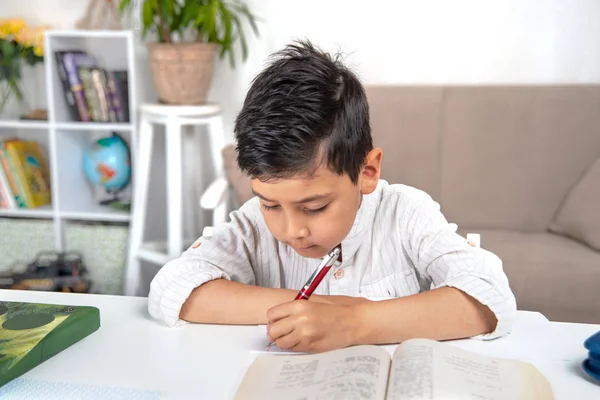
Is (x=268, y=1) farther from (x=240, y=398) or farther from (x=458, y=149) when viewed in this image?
(x=240, y=398)

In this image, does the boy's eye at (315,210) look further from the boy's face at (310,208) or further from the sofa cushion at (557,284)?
the sofa cushion at (557,284)

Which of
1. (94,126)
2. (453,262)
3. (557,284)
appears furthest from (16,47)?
(453,262)

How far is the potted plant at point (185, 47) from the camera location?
7.76ft

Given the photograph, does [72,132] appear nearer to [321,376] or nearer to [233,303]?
[233,303]

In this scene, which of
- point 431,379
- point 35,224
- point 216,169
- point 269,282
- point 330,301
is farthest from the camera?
point 35,224

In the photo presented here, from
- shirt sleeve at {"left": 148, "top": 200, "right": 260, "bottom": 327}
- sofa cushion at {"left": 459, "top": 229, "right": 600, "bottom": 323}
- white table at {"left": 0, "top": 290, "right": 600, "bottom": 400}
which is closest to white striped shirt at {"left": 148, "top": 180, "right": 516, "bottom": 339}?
shirt sleeve at {"left": 148, "top": 200, "right": 260, "bottom": 327}

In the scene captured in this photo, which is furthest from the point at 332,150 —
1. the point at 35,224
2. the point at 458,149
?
the point at 35,224

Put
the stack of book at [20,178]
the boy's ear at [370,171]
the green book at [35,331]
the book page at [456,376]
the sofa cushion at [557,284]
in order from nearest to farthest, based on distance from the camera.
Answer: the book page at [456,376] → the green book at [35,331] → the boy's ear at [370,171] → the sofa cushion at [557,284] → the stack of book at [20,178]

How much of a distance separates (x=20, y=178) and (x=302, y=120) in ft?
6.60

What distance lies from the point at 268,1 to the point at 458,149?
0.92 m

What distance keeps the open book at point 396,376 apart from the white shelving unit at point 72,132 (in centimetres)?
188

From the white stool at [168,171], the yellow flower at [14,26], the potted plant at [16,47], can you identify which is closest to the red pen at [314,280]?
the white stool at [168,171]

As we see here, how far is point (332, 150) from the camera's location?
Result: 0.96 m

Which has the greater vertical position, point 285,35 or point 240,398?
point 285,35
